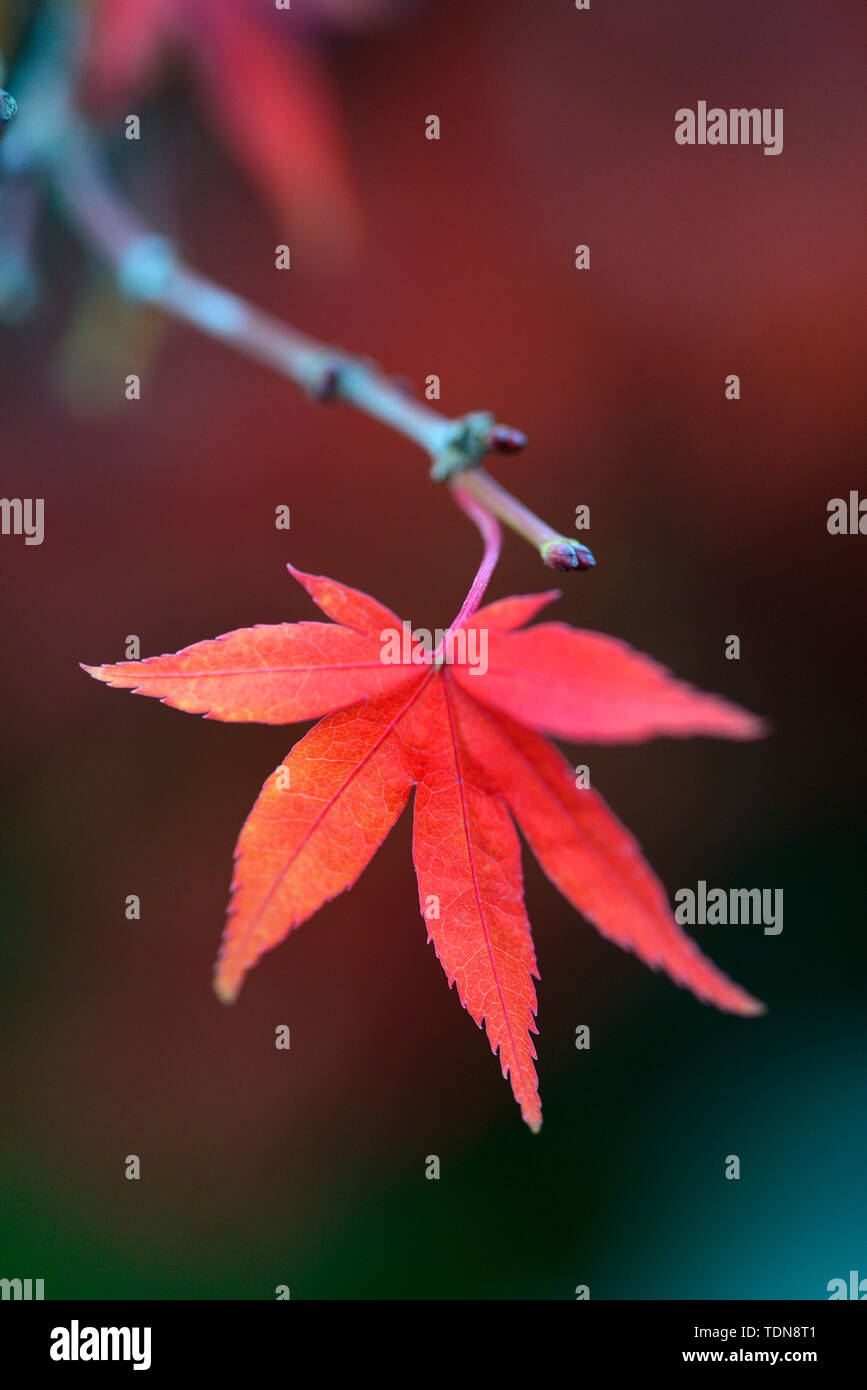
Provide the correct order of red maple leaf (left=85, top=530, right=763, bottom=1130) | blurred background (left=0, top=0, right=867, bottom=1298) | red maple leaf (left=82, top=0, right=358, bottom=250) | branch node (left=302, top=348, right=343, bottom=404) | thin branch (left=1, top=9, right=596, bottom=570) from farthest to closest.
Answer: blurred background (left=0, top=0, right=867, bottom=1298), red maple leaf (left=82, top=0, right=358, bottom=250), branch node (left=302, top=348, right=343, bottom=404), thin branch (left=1, top=9, right=596, bottom=570), red maple leaf (left=85, top=530, right=763, bottom=1130)

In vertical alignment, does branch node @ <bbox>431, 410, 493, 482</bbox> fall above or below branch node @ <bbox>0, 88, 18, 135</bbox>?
below

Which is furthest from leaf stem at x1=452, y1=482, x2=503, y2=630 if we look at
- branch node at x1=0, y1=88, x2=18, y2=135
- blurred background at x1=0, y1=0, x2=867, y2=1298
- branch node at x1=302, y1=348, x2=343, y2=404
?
blurred background at x1=0, y1=0, x2=867, y2=1298

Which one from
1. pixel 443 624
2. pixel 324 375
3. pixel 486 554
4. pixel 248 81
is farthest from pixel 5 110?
pixel 443 624

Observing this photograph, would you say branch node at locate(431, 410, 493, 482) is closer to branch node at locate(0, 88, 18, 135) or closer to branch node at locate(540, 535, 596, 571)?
branch node at locate(540, 535, 596, 571)

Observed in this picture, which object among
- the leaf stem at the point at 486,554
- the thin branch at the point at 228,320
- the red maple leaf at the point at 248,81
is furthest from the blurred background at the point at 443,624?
the leaf stem at the point at 486,554

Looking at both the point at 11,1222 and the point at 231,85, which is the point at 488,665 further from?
the point at 11,1222
